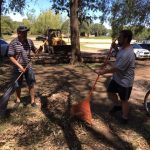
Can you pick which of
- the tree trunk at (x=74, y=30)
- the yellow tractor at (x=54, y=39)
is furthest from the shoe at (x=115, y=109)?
the yellow tractor at (x=54, y=39)

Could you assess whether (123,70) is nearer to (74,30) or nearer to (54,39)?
(74,30)

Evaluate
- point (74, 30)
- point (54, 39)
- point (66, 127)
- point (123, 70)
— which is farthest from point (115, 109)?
point (54, 39)

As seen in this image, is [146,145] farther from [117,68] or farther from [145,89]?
[145,89]

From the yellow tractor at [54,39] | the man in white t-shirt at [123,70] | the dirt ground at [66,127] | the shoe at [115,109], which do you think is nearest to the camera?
the dirt ground at [66,127]

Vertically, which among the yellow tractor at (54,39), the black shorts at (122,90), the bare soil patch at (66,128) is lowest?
the yellow tractor at (54,39)

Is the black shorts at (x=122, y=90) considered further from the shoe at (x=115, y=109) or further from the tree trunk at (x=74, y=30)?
the tree trunk at (x=74, y=30)

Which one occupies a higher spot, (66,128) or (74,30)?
(74,30)

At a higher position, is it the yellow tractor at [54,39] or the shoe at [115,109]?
the shoe at [115,109]

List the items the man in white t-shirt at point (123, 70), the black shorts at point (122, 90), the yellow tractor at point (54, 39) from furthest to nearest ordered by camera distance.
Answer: the yellow tractor at point (54, 39), the black shorts at point (122, 90), the man in white t-shirt at point (123, 70)

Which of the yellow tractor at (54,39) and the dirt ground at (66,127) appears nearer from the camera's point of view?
the dirt ground at (66,127)

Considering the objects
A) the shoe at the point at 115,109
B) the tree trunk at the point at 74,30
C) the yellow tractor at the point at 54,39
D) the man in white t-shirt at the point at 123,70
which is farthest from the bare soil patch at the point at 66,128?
the yellow tractor at the point at 54,39

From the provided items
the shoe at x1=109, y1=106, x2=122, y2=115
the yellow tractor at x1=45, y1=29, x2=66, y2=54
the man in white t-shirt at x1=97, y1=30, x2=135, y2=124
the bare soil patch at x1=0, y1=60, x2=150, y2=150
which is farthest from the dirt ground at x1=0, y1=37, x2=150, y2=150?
the yellow tractor at x1=45, y1=29, x2=66, y2=54

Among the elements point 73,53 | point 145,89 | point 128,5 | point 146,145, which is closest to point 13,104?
point 146,145

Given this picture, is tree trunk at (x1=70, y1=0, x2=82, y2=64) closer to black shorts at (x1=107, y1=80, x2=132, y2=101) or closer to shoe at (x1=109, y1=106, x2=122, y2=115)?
shoe at (x1=109, y1=106, x2=122, y2=115)
